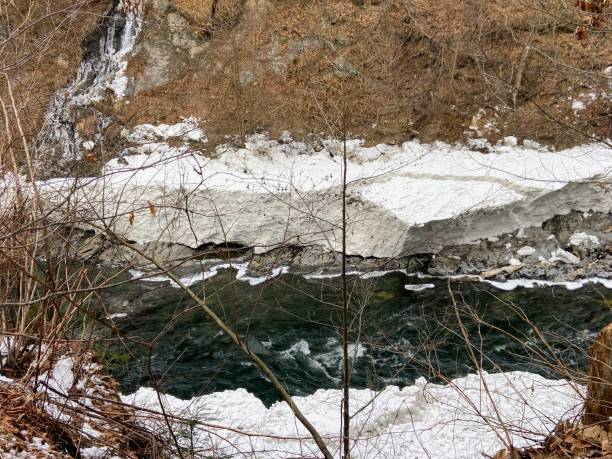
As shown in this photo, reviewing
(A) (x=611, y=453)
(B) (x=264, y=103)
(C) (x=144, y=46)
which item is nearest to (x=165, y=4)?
(C) (x=144, y=46)

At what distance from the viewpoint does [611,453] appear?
2.77 m

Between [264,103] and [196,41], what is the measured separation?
2.65 metres

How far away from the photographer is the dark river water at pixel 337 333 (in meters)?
6.07

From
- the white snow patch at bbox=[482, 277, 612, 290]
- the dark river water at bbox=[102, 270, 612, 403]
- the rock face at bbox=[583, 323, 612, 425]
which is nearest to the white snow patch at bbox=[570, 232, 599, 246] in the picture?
the white snow patch at bbox=[482, 277, 612, 290]

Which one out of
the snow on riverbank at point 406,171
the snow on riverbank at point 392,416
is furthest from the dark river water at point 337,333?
the snow on riverbank at point 406,171

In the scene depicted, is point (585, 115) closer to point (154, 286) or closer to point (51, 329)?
point (154, 286)

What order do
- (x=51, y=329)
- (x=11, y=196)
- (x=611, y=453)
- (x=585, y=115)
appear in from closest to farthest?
(x=611, y=453) < (x=51, y=329) < (x=11, y=196) < (x=585, y=115)

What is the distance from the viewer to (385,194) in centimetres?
966

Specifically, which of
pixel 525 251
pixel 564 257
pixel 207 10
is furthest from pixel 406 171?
pixel 207 10

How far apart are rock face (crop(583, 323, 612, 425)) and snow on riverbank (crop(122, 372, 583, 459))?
1045mm

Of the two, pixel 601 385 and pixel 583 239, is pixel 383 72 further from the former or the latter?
pixel 601 385

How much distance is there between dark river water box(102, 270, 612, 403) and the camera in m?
6.07

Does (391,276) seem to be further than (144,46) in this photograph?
No

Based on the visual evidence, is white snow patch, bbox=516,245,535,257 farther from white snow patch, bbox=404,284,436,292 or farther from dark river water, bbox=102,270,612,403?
white snow patch, bbox=404,284,436,292
